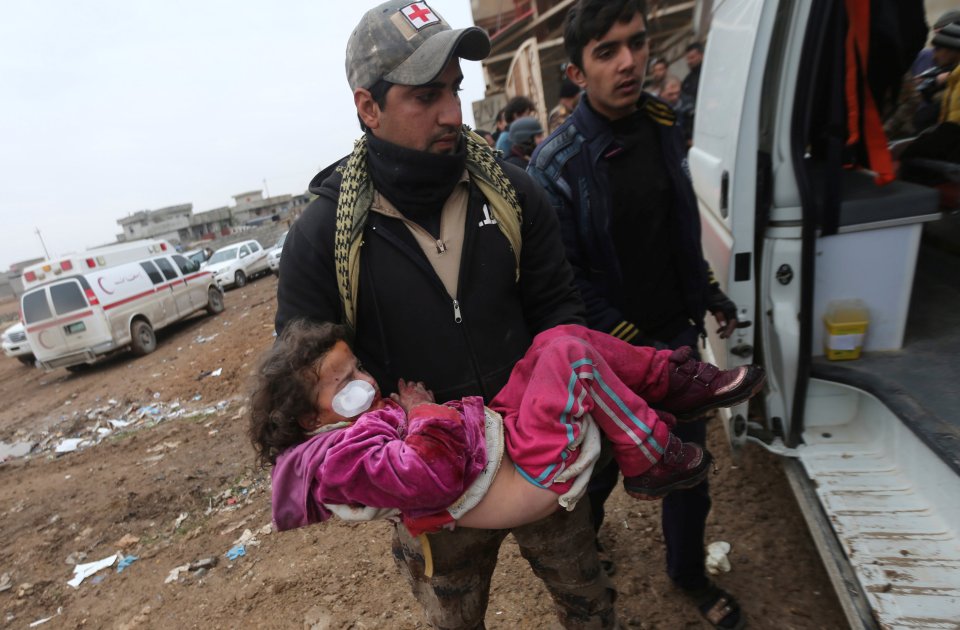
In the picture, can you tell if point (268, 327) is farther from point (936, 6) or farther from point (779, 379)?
point (936, 6)

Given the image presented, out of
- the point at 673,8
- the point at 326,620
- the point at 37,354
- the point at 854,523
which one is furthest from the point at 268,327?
the point at 673,8

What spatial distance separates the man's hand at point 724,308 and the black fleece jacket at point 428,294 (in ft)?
2.91

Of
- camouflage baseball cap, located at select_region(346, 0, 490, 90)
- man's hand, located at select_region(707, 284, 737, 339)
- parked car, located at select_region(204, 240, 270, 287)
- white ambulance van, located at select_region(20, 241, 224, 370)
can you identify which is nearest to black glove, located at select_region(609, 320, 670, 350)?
man's hand, located at select_region(707, 284, 737, 339)

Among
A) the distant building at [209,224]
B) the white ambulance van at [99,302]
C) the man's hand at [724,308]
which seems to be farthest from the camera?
the distant building at [209,224]

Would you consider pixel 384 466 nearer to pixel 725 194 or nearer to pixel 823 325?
pixel 725 194

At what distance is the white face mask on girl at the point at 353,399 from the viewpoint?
55.9 inches

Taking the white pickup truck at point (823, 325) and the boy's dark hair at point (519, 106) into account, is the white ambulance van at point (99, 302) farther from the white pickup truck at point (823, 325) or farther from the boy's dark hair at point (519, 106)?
the white pickup truck at point (823, 325)

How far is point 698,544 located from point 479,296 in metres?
1.60

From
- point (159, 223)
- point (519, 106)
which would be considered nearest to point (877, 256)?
point (519, 106)

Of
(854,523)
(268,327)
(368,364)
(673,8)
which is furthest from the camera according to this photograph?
(673,8)

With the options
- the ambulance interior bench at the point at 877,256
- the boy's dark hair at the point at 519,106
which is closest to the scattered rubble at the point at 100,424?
the boy's dark hair at the point at 519,106

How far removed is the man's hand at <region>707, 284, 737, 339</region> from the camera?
2.24m

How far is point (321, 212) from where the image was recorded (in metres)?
1.49

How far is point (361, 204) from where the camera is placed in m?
1.47
